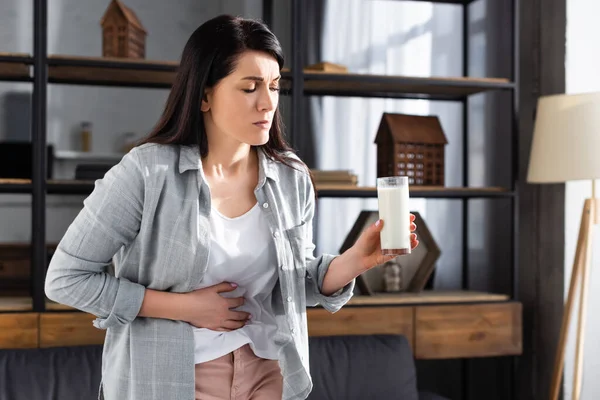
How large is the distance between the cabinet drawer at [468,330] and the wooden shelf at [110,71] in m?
1.36

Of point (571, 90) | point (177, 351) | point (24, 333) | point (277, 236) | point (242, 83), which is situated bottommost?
point (24, 333)

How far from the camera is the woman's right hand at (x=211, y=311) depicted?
1.49m

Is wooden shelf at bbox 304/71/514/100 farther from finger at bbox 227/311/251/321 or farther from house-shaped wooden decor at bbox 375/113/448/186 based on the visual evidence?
finger at bbox 227/311/251/321

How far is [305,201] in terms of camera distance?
1.72 metres

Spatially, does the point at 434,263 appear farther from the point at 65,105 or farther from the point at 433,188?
the point at 65,105

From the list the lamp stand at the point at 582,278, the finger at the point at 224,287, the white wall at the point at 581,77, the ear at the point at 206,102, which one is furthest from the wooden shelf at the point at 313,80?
the finger at the point at 224,287

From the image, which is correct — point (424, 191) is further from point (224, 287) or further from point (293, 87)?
point (224, 287)

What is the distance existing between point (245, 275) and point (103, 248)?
29 centimetres

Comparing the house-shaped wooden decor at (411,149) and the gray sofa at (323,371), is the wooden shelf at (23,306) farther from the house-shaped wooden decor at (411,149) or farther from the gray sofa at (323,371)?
the house-shaped wooden decor at (411,149)

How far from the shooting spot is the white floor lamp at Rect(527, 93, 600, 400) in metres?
2.78

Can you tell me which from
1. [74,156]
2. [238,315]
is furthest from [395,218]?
[74,156]

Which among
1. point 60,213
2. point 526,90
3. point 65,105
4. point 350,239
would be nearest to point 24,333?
point 60,213

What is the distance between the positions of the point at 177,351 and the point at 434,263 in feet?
6.27

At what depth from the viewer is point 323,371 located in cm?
273
